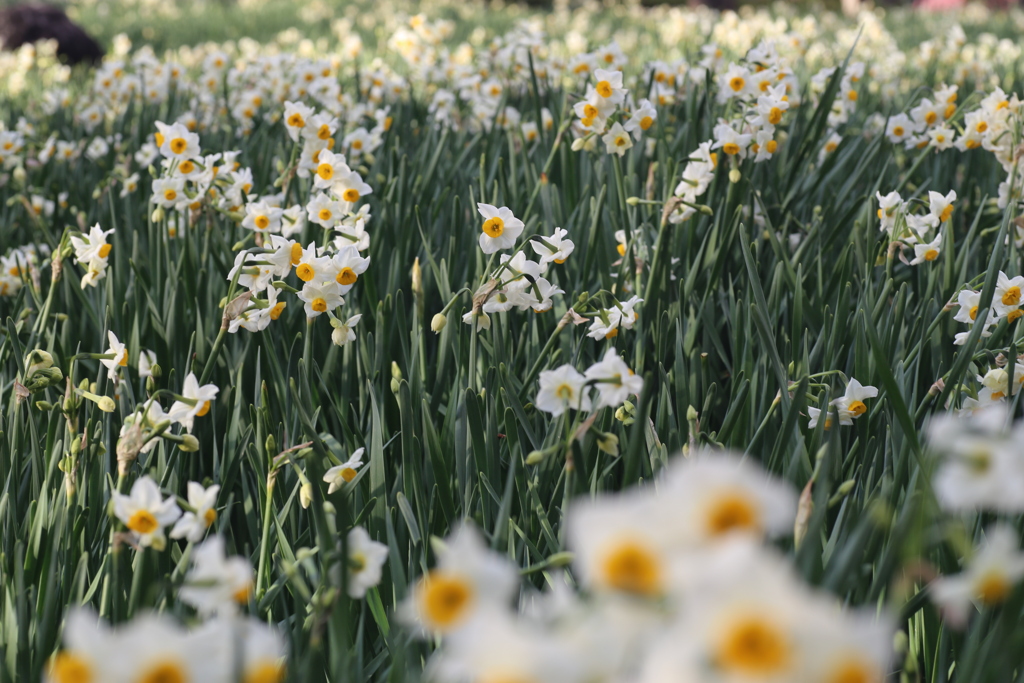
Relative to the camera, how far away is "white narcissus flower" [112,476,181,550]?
2.58 ft

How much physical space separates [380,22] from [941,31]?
732 centimetres

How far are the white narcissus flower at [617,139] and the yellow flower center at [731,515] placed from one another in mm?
1588

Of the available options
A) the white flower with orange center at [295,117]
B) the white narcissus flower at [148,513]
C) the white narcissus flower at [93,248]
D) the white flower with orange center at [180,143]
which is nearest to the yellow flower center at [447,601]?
the white narcissus flower at [148,513]

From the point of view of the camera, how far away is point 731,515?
445 millimetres

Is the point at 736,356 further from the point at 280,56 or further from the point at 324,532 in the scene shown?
the point at 280,56

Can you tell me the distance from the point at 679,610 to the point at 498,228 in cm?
104

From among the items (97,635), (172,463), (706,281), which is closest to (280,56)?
(706,281)

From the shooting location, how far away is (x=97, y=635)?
495 millimetres

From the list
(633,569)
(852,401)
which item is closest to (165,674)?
(633,569)

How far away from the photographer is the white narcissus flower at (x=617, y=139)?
76.6 inches

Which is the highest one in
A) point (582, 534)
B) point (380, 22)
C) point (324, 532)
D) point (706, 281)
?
point (582, 534)

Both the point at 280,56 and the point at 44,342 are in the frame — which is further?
the point at 280,56

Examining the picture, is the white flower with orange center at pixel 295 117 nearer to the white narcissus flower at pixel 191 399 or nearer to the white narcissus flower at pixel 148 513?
the white narcissus flower at pixel 191 399

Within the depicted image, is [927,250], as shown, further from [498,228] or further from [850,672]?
[850,672]
